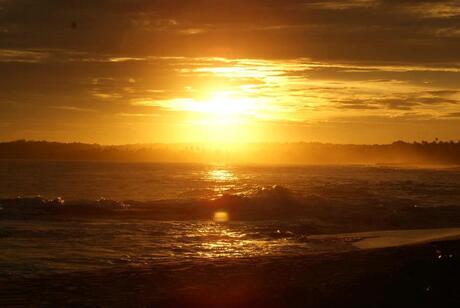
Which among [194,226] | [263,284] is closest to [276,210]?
[194,226]

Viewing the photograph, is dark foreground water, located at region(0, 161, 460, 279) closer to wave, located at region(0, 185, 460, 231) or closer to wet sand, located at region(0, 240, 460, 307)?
wave, located at region(0, 185, 460, 231)

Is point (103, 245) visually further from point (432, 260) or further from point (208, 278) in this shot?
point (432, 260)

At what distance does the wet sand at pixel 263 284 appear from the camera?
1271 centimetres

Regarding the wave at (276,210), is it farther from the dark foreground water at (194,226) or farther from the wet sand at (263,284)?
the wet sand at (263,284)

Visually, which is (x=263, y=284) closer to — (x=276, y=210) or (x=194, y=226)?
(x=194, y=226)

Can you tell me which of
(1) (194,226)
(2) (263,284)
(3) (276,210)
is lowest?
(3) (276,210)

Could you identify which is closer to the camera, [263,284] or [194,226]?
[263,284]

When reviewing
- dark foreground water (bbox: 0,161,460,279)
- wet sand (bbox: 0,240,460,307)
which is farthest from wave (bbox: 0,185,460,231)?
wet sand (bbox: 0,240,460,307)

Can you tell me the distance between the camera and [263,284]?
1464 cm

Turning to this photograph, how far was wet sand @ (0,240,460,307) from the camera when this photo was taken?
12711mm

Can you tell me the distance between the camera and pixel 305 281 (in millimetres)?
14883

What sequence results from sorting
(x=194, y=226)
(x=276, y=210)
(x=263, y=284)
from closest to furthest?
(x=263, y=284) < (x=194, y=226) < (x=276, y=210)

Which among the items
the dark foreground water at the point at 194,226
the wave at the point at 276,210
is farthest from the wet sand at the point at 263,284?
the wave at the point at 276,210

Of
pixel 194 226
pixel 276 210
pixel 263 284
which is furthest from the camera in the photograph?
pixel 276 210
